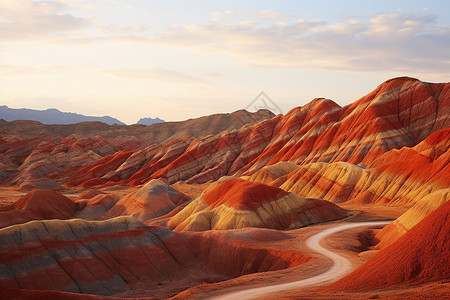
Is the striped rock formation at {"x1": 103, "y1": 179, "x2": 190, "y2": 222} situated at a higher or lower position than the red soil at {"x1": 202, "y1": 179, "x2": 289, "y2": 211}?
lower

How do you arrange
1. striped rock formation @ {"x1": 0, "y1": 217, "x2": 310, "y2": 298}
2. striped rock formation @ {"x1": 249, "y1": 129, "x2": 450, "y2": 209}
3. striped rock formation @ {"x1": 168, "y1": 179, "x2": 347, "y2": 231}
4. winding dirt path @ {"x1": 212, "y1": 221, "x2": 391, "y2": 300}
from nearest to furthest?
winding dirt path @ {"x1": 212, "y1": 221, "x2": 391, "y2": 300}, striped rock formation @ {"x1": 0, "y1": 217, "x2": 310, "y2": 298}, striped rock formation @ {"x1": 168, "y1": 179, "x2": 347, "y2": 231}, striped rock formation @ {"x1": 249, "y1": 129, "x2": 450, "y2": 209}

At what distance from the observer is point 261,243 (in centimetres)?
5578

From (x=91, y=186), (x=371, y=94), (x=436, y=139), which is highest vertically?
(x=371, y=94)

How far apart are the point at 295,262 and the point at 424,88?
103447 mm

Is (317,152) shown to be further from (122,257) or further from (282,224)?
(122,257)

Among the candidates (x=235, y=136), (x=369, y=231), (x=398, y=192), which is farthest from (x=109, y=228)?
(x=235, y=136)

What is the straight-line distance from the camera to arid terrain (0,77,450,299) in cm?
3244

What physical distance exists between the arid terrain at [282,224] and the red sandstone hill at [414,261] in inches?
3.8

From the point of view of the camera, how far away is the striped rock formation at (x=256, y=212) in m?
71.4

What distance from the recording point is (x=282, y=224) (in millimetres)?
72625

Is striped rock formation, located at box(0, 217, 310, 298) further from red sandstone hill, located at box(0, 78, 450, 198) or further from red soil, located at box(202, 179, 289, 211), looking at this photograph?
red sandstone hill, located at box(0, 78, 450, 198)

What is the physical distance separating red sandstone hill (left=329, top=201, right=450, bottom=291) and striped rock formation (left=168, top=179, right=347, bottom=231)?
125ft

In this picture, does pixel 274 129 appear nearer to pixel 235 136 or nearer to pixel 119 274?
pixel 235 136

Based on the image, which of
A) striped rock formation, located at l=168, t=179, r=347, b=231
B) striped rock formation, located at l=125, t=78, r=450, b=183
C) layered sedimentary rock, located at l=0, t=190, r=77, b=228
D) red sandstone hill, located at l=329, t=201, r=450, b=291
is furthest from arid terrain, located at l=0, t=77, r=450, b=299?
striped rock formation, located at l=125, t=78, r=450, b=183
